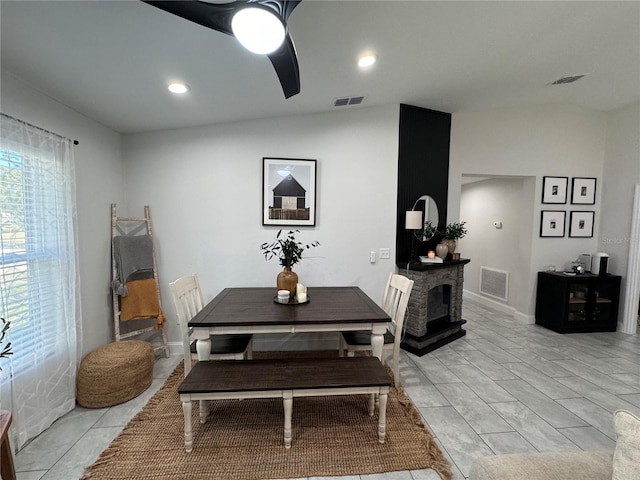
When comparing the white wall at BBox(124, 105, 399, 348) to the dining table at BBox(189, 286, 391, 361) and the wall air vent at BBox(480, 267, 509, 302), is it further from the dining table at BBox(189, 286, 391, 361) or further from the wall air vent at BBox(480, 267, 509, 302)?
the wall air vent at BBox(480, 267, 509, 302)

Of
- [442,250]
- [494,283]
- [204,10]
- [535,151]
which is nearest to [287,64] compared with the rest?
[204,10]

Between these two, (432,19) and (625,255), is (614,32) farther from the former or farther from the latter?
(625,255)

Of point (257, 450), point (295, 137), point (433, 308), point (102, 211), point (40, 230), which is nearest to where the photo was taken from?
point (257, 450)

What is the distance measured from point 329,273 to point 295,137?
161cm

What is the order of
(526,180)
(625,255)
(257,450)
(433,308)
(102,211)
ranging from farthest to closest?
(526,180) < (625,255) < (433,308) < (102,211) < (257,450)

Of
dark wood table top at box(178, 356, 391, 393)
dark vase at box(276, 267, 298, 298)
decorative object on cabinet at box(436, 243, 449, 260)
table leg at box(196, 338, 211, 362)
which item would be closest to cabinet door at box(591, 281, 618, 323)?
decorative object on cabinet at box(436, 243, 449, 260)

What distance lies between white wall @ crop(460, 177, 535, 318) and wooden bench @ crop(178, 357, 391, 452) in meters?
3.65

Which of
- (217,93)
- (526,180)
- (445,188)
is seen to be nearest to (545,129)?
(526,180)

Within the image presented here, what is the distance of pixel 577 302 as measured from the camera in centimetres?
393

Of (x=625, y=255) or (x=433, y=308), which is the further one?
(x=625, y=255)

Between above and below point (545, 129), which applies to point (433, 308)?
below

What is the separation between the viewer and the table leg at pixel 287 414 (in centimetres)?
174

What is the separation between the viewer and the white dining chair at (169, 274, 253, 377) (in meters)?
2.22

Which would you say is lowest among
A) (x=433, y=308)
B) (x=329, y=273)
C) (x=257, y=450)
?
(x=257, y=450)
